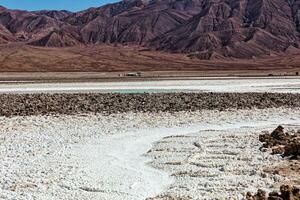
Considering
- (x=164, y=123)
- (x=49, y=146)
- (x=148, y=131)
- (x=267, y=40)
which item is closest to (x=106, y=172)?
(x=49, y=146)

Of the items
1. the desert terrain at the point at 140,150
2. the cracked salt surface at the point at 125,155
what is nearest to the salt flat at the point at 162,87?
the desert terrain at the point at 140,150

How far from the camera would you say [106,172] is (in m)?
11.5

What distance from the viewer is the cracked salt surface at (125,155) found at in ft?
33.0

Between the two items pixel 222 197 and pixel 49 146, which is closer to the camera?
pixel 222 197

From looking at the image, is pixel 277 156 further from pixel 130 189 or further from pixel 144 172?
pixel 130 189

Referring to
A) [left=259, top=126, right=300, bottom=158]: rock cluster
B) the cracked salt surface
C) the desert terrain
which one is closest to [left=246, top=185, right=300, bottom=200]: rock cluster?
the desert terrain

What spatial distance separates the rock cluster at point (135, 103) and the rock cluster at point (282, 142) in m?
8.48

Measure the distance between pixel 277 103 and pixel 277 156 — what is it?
14217mm

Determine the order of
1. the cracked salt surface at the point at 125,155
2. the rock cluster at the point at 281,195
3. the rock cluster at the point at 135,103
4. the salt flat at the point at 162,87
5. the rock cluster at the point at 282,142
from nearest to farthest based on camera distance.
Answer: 1. the rock cluster at the point at 281,195
2. the cracked salt surface at the point at 125,155
3. the rock cluster at the point at 282,142
4. the rock cluster at the point at 135,103
5. the salt flat at the point at 162,87

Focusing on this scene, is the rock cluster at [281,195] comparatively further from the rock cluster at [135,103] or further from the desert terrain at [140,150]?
the rock cluster at [135,103]

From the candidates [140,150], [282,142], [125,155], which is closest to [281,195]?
[125,155]

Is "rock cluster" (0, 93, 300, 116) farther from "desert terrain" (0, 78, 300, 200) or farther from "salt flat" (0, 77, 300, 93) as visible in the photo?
"salt flat" (0, 77, 300, 93)

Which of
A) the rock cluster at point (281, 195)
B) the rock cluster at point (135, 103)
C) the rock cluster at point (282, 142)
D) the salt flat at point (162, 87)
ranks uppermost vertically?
the rock cluster at point (281, 195)

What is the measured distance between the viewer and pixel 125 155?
532 inches
